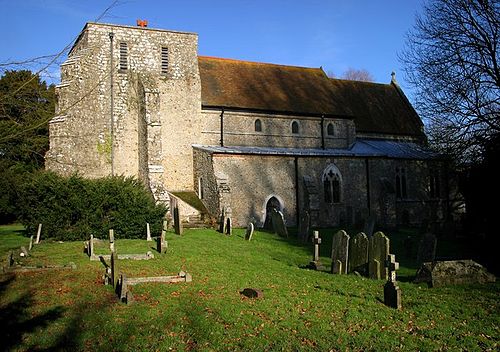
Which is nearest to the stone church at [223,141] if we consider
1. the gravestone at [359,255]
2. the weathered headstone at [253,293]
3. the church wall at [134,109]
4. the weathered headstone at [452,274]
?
the church wall at [134,109]

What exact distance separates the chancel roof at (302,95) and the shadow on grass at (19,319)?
62.2 feet

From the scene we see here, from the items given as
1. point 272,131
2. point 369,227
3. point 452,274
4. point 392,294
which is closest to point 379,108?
point 272,131

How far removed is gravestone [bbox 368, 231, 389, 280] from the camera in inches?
448

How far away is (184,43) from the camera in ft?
89.5

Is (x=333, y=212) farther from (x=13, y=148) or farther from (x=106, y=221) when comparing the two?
(x=13, y=148)

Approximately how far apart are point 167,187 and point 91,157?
456 cm

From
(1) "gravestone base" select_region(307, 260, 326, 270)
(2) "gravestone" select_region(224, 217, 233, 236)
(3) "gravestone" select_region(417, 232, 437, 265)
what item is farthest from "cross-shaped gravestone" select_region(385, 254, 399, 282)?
(2) "gravestone" select_region(224, 217, 233, 236)

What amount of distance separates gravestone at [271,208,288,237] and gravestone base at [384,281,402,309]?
11231mm

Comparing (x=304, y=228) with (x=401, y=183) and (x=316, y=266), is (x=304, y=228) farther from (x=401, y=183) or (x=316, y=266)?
(x=401, y=183)

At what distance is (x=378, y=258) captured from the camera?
11.6m

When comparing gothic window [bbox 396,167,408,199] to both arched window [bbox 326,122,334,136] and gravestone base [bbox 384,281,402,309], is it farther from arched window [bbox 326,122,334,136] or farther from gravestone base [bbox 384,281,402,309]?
gravestone base [bbox 384,281,402,309]

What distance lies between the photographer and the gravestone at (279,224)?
2048 centimetres

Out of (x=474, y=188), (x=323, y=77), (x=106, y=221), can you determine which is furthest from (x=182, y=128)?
(x=474, y=188)

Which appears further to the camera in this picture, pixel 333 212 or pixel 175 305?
pixel 333 212
